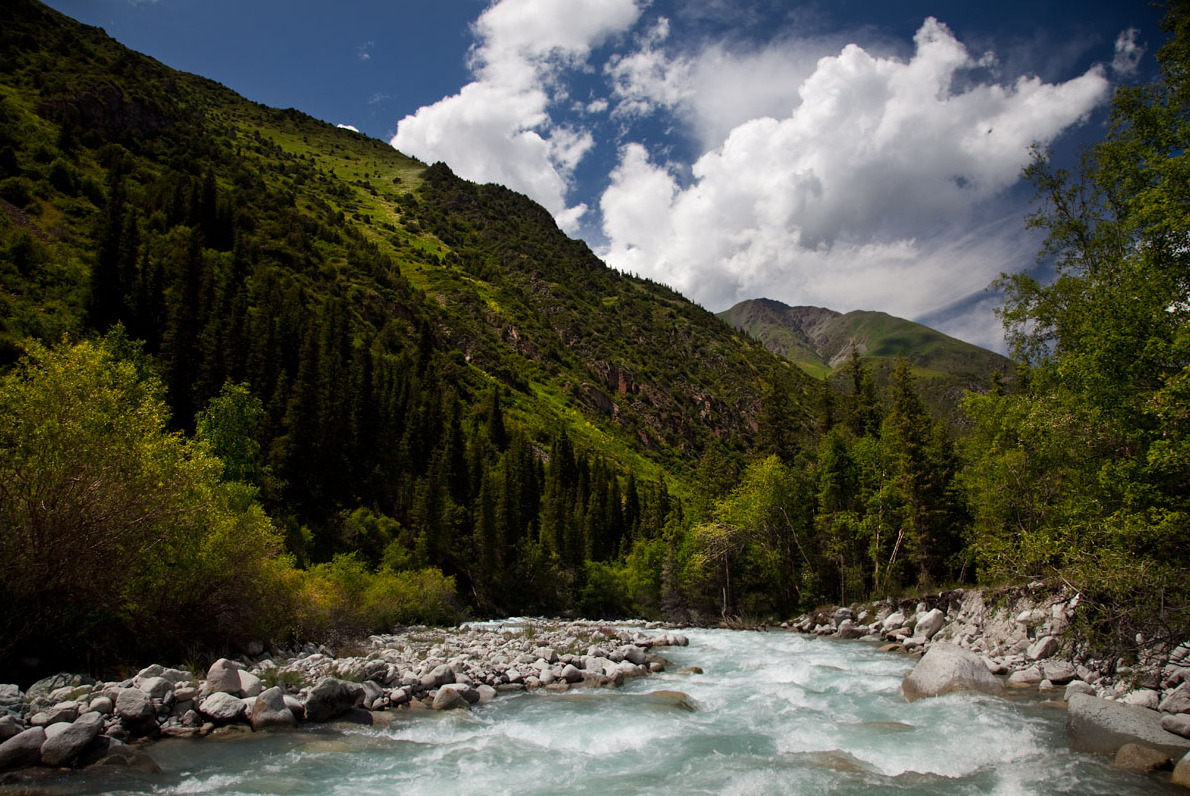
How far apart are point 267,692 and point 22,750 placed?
15.1 ft

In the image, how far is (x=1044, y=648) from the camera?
19641mm

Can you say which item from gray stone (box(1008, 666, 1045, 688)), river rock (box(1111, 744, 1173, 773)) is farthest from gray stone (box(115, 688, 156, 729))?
gray stone (box(1008, 666, 1045, 688))

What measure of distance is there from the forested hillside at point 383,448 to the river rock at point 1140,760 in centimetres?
297

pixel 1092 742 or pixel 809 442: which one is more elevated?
pixel 809 442

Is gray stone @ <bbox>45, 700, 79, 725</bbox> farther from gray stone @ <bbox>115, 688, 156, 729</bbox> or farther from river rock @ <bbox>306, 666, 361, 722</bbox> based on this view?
river rock @ <bbox>306, 666, 361, 722</bbox>

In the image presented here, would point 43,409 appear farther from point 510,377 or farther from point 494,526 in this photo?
point 510,377

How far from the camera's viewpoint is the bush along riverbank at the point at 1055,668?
10969mm

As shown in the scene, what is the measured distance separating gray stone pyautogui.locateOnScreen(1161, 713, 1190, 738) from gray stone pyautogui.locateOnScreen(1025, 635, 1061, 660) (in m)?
8.97

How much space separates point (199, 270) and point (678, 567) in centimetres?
5984

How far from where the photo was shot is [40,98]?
85250 millimetres

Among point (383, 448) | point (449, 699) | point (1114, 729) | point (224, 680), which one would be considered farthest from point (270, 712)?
point (383, 448)

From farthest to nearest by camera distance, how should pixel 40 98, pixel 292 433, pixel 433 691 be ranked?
pixel 40 98, pixel 292 433, pixel 433 691

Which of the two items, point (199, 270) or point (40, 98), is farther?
point (40, 98)

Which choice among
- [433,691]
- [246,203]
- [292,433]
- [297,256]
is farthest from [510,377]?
[433,691]
